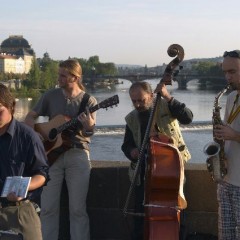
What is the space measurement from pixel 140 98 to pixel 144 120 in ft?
0.63

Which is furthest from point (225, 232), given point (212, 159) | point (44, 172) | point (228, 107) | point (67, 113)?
point (67, 113)

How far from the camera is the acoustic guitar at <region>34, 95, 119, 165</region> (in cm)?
454

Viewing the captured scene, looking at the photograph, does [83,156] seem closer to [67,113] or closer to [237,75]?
[67,113]

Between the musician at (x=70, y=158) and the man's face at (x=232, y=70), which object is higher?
the man's face at (x=232, y=70)

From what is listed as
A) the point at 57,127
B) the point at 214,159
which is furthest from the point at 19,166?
the point at 57,127

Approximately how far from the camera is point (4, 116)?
10.1 ft

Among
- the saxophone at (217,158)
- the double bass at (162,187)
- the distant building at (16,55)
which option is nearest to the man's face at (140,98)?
the double bass at (162,187)

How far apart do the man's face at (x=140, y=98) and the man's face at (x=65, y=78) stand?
1.97 feet

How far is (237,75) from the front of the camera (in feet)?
11.7

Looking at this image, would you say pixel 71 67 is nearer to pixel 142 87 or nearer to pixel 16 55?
pixel 142 87

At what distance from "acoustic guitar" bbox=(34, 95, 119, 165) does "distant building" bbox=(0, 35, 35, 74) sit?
394 feet

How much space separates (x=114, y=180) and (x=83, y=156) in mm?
527

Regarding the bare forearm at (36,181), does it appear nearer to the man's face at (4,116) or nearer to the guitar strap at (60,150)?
the man's face at (4,116)

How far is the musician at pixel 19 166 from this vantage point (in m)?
3.06
